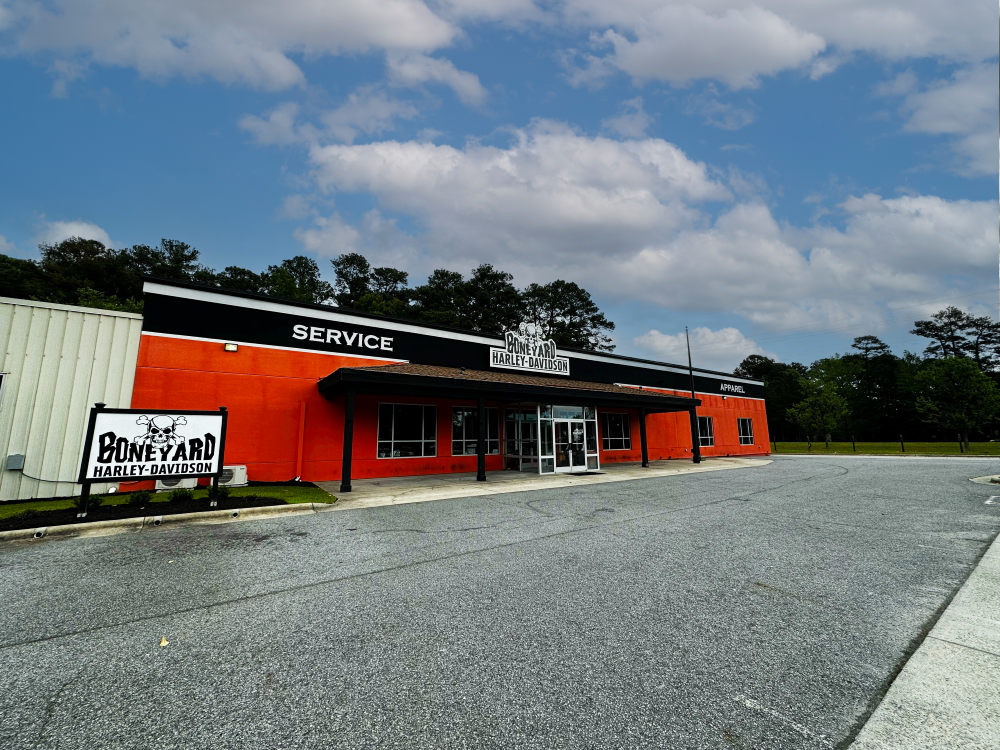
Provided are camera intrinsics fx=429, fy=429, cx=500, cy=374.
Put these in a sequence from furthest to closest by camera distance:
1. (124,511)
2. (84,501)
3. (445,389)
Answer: (445,389)
(124,511)
(84,501)

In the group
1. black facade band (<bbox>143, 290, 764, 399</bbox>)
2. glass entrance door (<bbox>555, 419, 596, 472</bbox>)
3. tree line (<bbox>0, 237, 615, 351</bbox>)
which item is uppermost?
tree line (<bbox>0, 237, 615, 351</bbox>)

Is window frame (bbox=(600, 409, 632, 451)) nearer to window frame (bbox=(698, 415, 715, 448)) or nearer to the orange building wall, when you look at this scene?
window frame (bbox=(698, 415, 715, 448))

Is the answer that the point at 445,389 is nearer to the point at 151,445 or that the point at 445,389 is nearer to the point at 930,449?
the point at 151,445

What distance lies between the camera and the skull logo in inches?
333

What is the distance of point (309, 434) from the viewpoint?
1395 cm

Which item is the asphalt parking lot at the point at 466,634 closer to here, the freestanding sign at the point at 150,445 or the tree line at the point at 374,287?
the freestanding sign at the point at 150,445

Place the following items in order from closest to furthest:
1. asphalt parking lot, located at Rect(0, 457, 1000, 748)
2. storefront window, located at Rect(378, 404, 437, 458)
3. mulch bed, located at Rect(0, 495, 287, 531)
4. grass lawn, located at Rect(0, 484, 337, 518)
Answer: asphalt parking lot, located at Rect(0, 457, 1000, 748) → mulch bed, located at Rect(0, 495, 287, 531) → grass lawn, located at Rect(0, 484, 337, 518) → storefront window, located at Rect(378, 404, 437, 458)

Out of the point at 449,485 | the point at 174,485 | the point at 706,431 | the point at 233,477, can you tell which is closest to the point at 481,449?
the point at 449,485

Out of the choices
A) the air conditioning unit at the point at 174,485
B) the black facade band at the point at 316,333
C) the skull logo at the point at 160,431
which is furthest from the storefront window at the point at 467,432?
the skull logo at the point at 160,431

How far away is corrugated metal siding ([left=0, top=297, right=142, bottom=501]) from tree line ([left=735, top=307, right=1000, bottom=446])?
5357 centimetres

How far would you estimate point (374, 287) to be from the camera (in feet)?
197

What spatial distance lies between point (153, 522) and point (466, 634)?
7.00 m

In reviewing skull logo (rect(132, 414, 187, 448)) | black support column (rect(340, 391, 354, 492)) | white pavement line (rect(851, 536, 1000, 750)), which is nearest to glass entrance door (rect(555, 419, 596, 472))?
black support column (rect(340, 391, 354, 492))

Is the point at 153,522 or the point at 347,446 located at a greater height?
the point at 347,446
